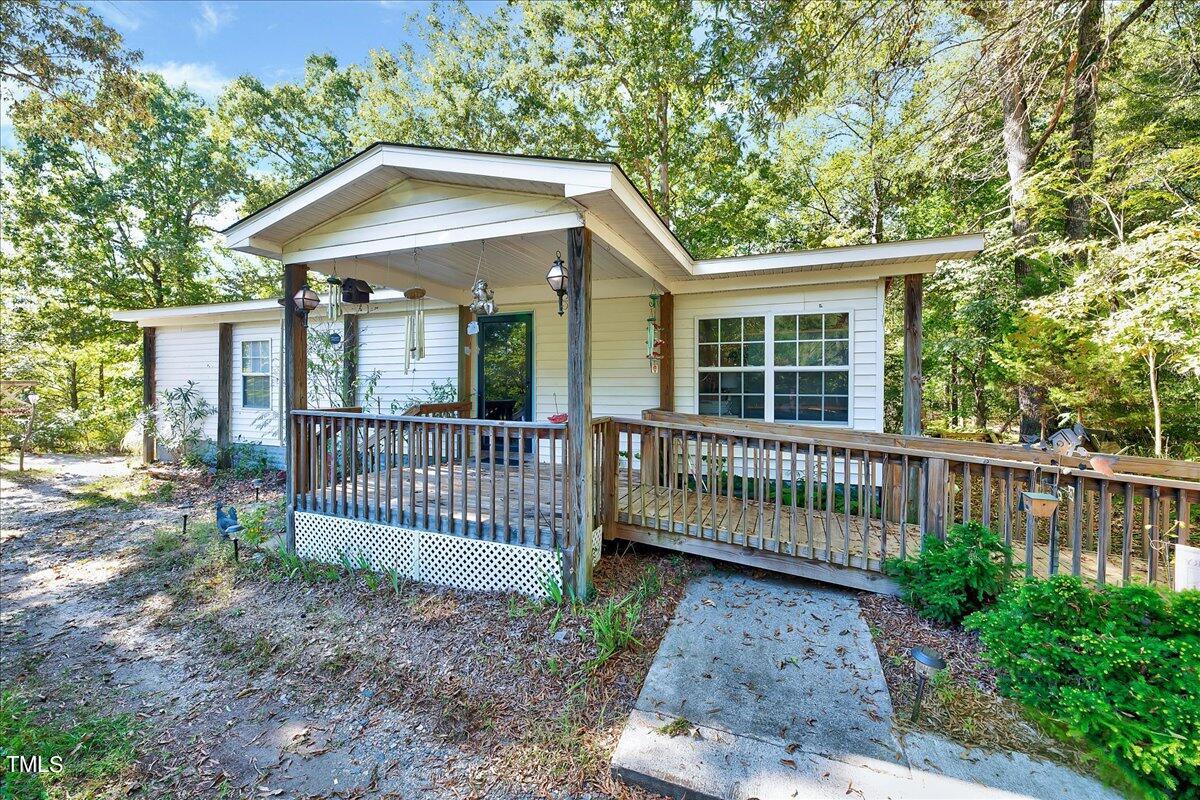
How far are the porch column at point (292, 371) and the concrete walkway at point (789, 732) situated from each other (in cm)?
403

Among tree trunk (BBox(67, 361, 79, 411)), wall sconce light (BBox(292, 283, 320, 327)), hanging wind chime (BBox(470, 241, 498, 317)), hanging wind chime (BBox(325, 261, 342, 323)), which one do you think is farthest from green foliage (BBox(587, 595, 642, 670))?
tree trunk (BBox(67, 361, 79, 411))

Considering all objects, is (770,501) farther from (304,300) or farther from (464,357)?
(304,300)

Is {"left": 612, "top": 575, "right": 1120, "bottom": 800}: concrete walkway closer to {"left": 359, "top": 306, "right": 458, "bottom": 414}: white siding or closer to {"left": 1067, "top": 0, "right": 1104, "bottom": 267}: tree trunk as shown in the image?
{"left": 359, "top": 306, "right": 458, "bottom": 414}: white siding

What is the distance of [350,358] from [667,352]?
5630mm

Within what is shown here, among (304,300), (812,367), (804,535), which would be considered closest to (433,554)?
(304,300)

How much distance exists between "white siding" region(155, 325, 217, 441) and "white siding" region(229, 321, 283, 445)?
687 millimetres

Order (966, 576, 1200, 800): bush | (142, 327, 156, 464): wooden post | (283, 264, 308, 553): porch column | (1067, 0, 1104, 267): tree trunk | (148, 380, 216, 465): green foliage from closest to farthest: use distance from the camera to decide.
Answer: (966, 576, 1200, 800): bush < (283, 264, 308, 553): porch column < (1067, 0, 1104, 267): tree trunk < (148, 380, 216, 465): green foliage < (142, 327, 156, 464): wooden post

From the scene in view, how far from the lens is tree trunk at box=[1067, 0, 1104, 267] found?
21.8ft

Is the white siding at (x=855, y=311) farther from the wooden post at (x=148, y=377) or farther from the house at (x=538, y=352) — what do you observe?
the wooden post at (x=148, y=377)

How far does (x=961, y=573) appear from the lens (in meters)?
3.24

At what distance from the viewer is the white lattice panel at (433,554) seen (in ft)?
12.9

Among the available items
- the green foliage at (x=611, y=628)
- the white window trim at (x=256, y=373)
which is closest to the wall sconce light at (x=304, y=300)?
the green foliage at (x=611, y=628)

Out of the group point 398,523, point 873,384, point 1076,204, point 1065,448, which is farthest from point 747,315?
point 1076,204

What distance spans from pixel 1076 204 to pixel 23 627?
570 inches
